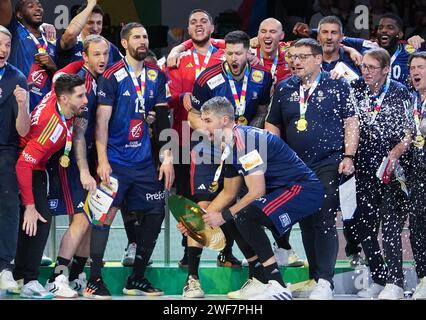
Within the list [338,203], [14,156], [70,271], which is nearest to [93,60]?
[14,156]

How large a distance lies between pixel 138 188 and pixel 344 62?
5.77ft

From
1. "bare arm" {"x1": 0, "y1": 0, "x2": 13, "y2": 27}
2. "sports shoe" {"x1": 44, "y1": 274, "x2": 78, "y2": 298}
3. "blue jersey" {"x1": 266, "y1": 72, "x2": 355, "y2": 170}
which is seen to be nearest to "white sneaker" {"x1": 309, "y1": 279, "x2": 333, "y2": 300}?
"blue jersey" {"x1": 266, "y1": 72, "x2": 355, "y2": 170}

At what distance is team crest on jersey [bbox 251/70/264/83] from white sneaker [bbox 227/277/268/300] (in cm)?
137

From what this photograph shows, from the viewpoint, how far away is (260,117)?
7.83 meters

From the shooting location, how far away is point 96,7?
811 centimetres

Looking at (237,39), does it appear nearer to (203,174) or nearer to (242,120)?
(242,120)

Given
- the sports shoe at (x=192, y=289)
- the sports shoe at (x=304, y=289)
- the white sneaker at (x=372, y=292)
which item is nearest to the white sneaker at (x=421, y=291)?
the white sneaker at (x=372, y=292)

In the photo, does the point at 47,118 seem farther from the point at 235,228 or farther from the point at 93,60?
the point at 235,228

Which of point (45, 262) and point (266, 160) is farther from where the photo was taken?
point (45, 262)

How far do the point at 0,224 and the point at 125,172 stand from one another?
907 mm

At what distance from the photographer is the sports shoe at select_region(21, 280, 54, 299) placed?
23.5ft

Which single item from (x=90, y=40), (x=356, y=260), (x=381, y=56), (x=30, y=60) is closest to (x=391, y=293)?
(x=356, y=260)

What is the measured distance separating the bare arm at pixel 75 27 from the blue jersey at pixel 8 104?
24.4 inches

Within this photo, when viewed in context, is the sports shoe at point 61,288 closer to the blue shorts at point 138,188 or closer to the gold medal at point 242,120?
the blue shorts at point 138,188
